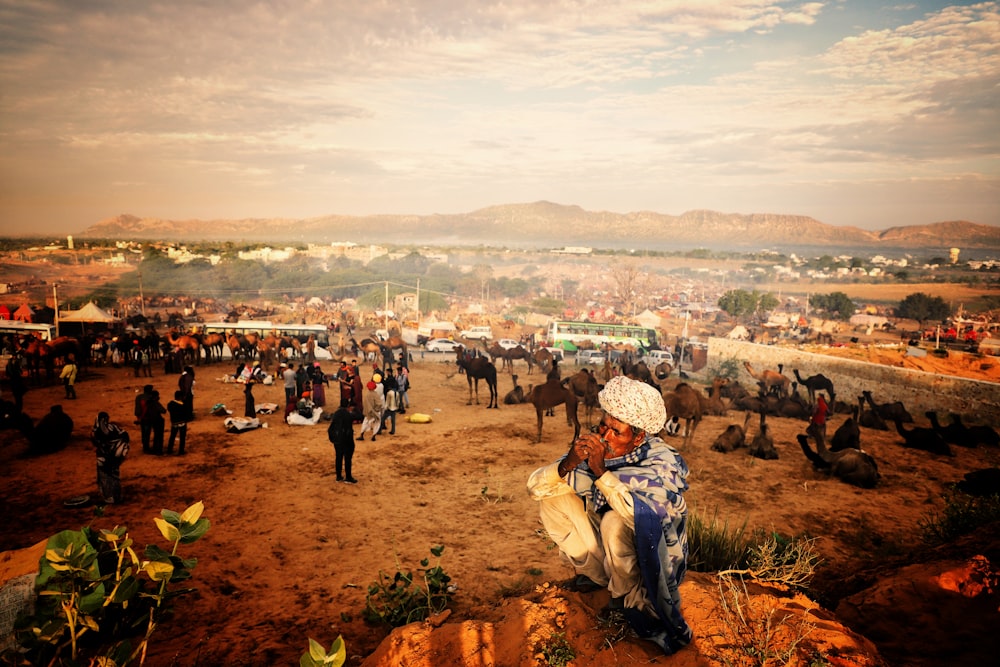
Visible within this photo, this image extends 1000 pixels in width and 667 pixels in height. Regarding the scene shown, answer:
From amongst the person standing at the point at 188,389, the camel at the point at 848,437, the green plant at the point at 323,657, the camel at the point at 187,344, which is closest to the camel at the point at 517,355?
the camel at the point at 187,344

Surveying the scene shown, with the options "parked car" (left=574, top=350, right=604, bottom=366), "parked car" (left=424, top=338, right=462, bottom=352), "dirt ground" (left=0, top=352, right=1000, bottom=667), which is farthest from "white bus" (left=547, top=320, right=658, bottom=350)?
"dirt ground" (left=0, top=352, right=1000, bottom=667)

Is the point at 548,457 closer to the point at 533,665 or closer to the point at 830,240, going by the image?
the point at 533,665

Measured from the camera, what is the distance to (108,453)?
8039 mm

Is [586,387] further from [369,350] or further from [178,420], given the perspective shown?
[369,350]

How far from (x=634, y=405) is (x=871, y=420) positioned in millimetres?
17396

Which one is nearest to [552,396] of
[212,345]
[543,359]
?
[543,359]

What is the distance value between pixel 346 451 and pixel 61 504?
4.56 meters

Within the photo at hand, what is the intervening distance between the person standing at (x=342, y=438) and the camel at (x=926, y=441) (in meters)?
13.9

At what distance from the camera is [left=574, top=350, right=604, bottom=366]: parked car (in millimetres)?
28359

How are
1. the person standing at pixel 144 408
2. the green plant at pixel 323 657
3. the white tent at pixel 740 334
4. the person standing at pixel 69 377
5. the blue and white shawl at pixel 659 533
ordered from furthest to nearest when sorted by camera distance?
the white tent at pixel 740 334
the person standing at pixel 69 377
the person standing at pixel 144 408
the blue and white shawl at pixel 659 533
the green plant at pixel 323 657

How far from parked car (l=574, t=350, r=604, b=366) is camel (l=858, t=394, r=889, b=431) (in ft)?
43.1

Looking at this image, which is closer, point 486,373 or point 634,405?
point 634,405

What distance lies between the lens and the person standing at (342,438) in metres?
9.34

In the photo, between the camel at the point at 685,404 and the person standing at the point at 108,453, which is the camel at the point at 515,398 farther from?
the person standing at the point at 108,453
